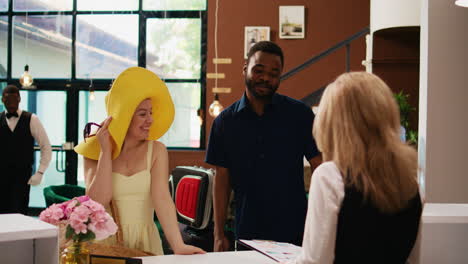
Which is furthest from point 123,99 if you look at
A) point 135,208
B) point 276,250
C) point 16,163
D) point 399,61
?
point 399,61

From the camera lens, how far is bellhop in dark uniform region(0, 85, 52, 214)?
5.14 meters

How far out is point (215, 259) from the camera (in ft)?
5.83

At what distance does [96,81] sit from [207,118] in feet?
6.42

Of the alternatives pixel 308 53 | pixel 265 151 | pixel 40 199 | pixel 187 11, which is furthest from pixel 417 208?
pixel 40 199

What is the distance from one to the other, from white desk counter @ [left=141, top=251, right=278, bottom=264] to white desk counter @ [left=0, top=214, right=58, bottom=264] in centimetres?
39

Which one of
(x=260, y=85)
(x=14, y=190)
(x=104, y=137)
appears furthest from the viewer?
(x=14, y=190)

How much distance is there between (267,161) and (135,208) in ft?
1.95

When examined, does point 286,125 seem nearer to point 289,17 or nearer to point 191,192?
point 191,192

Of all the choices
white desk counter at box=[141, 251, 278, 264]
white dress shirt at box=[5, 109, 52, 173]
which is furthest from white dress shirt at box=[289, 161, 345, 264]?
white dress shirt at box=[5, 109, 52, 173]

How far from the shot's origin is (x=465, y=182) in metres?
3.04

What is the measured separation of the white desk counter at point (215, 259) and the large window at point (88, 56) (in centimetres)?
620

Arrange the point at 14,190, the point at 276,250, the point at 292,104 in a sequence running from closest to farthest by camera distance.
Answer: the point at 276,250 < the point at 292,104 < the point at 14,190

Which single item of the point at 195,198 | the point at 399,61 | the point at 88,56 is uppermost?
the point at 88,56

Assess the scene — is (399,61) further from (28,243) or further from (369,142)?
(28,243)
